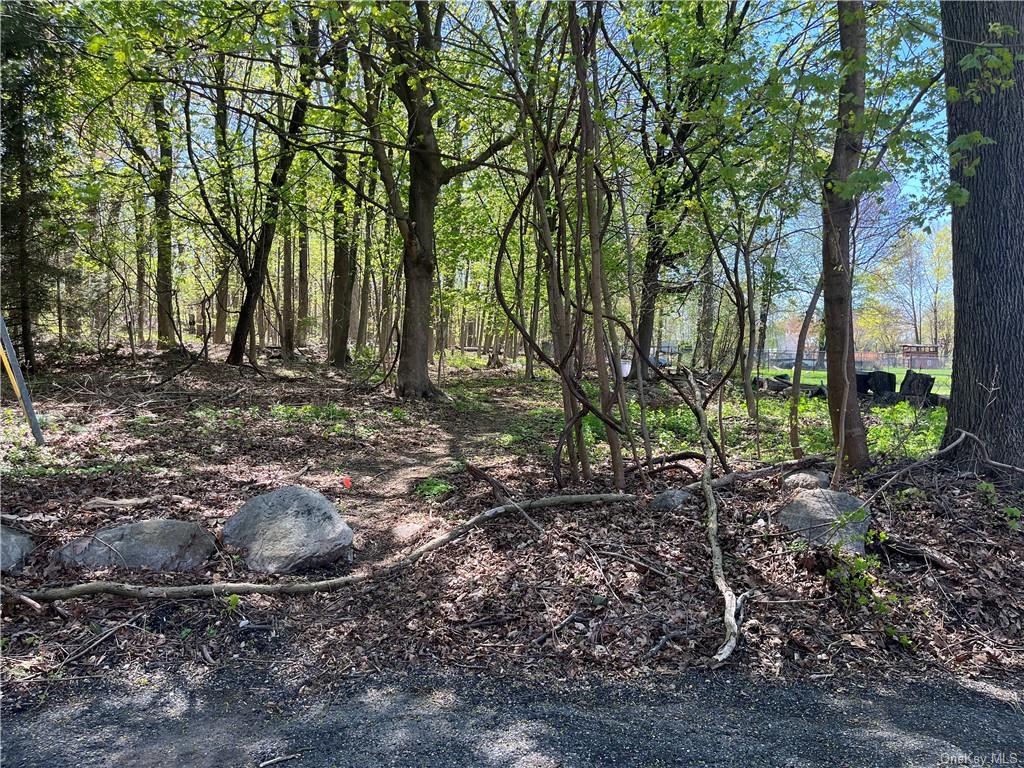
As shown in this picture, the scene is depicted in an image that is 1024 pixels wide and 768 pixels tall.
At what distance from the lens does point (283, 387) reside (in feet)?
39.3

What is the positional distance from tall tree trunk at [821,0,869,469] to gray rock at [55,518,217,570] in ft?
14.6

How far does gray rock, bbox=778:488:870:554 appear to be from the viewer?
3494mm

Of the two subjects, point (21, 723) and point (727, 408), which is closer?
point (21, 723)

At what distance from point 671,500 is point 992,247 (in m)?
3.00

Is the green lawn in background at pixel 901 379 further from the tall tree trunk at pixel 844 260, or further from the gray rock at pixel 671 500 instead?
the gray rock at pixel 671 500

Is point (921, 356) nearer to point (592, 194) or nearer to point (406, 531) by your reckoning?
point (592, 194)

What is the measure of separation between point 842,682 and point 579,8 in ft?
16.1

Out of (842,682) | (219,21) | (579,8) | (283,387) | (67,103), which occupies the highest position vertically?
(67,103)

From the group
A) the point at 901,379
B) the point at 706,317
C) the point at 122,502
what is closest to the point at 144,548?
the point at 122,502

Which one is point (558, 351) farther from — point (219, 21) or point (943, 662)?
point (219, 21)

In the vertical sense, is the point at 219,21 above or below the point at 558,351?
above

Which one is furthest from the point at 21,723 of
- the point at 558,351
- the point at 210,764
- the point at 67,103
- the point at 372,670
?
the point at 67,103

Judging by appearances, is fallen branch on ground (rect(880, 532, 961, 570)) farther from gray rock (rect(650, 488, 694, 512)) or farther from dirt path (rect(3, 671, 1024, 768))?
gray rock (rect(650, 488, 694, 512))

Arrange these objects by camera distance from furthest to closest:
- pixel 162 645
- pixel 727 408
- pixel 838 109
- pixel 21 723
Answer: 1. pixel 727 408
2. pixel 838 109
3. pixel 162 645
4. pixel 21 723
